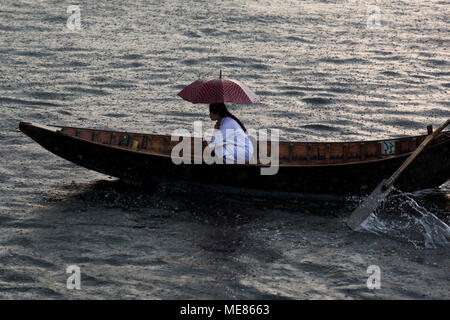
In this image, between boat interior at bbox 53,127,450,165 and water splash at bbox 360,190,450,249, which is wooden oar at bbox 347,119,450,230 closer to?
water splash at bbox 360,190,450,249

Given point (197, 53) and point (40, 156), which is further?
point (197, 53)

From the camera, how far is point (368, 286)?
9102 millimetres

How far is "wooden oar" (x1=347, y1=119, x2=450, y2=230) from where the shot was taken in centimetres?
1052

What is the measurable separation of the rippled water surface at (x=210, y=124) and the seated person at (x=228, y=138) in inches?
22.6

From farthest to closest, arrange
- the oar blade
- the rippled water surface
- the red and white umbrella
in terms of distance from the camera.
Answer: the red and white umbrella
the oar blade
the rippled water surface

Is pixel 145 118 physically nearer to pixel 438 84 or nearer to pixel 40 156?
pixel 40 156

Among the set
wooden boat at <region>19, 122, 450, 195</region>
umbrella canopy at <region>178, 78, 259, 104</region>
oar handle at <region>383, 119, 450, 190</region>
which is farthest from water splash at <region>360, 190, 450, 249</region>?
umbrella canopy at <region>178, 78, 259, 104</region>

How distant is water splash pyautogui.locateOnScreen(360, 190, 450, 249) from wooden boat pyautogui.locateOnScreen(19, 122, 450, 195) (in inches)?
9.5

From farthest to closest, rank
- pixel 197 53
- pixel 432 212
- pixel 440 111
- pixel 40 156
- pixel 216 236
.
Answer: pixel 197 53 < pixel 440 111 < pixel 40 156 < pixel 432 212 < pixel 216 236

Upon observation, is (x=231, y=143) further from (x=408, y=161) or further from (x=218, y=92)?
(x=408, y=161)

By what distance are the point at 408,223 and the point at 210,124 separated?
5173mm

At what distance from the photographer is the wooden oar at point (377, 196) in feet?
34.5
